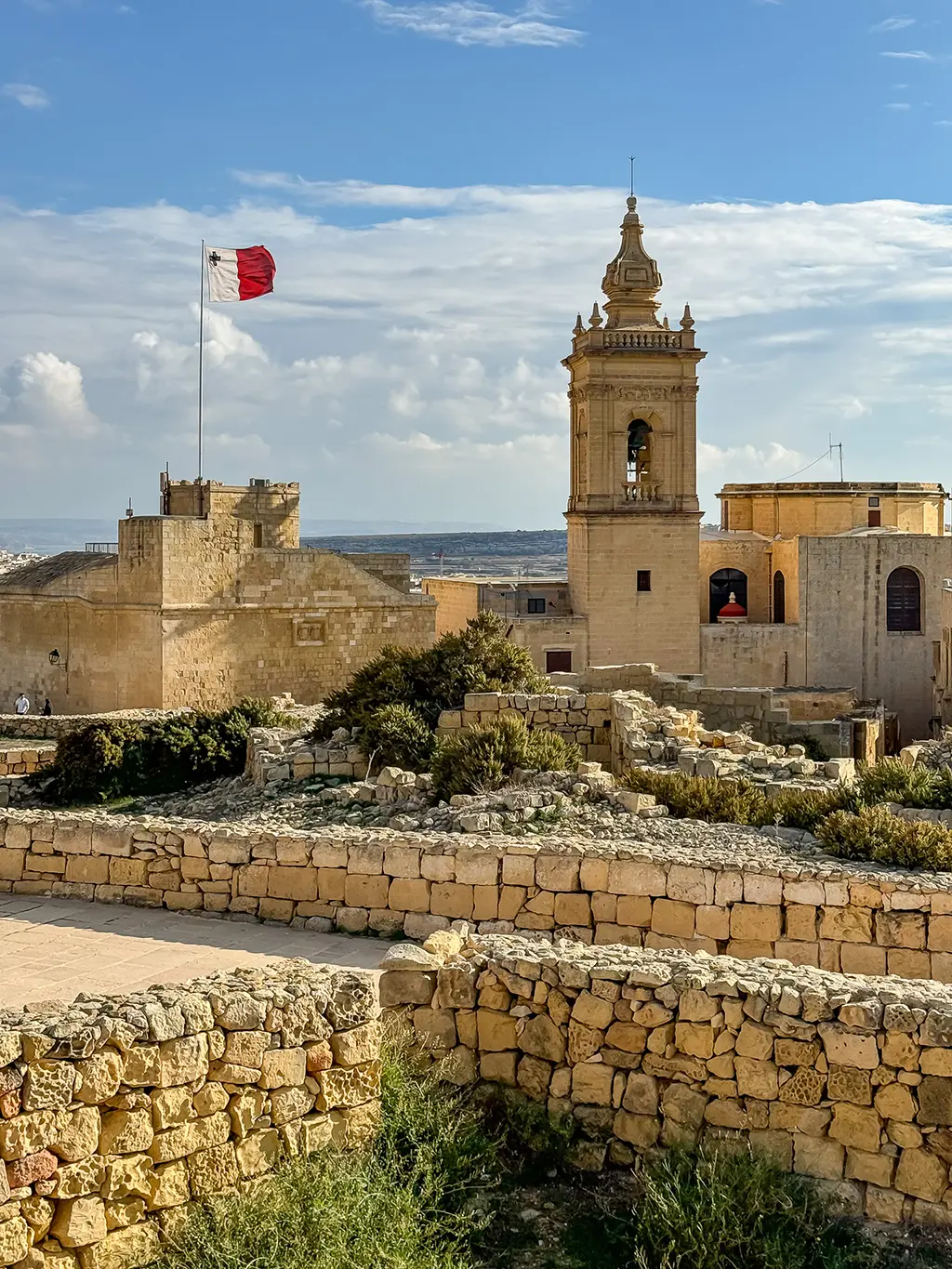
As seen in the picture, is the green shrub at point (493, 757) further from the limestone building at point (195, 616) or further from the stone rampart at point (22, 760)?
the limestone building at point (195, 616)

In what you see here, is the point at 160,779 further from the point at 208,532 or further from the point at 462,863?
the point at 208,532

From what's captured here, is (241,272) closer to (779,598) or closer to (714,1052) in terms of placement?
(779,598)

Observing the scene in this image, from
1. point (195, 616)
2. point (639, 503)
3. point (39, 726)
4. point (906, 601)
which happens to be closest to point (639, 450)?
point (639, 503)

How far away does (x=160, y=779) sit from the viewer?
1565cm

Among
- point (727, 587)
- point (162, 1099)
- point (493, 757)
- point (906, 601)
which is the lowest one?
point (162, 1099)

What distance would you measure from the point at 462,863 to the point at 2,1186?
15.1ft

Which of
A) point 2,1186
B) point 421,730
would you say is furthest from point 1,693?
point 2,1186

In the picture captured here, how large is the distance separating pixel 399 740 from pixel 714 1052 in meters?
7.87

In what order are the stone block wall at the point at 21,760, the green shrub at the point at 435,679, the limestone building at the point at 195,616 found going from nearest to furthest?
1. the green shrub at the point at 435,679
2. the stone block wall at the point at 21,760
3. the limestone building at the point at 195,616

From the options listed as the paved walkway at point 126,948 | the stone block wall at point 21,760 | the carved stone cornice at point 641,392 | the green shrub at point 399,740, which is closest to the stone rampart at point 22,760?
the stone block wall at point 21,760

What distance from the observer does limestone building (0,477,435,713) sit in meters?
27.6

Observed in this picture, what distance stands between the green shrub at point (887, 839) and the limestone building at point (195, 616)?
1965 centimetres

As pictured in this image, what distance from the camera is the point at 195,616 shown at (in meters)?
27.8

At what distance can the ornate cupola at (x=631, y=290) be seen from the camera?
129 feet
